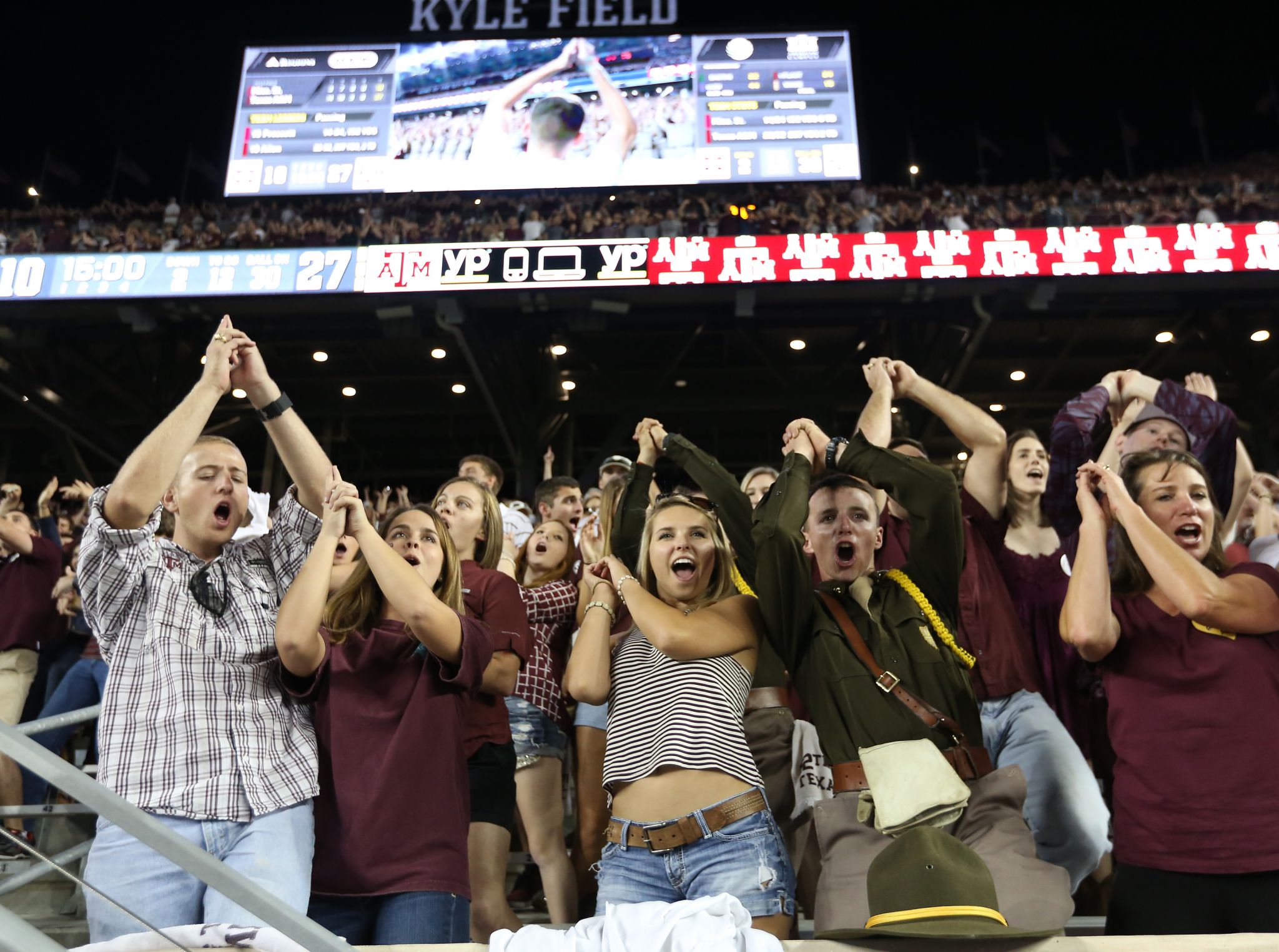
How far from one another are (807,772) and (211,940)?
182 cm

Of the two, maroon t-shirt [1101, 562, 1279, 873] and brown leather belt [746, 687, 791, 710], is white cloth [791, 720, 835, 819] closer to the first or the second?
brown leather belt [746, 687, 791, 710]

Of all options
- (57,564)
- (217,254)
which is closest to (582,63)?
(217,254)

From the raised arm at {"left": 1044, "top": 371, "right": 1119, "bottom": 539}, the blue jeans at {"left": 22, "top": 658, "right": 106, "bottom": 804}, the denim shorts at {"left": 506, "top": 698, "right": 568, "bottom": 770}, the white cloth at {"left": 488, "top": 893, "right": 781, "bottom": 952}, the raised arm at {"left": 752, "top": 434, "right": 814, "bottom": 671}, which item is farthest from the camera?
the blue jeans at {"left": 22, "top": 658, "right": 106, "bottom": 804}

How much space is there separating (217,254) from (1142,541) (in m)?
10.3

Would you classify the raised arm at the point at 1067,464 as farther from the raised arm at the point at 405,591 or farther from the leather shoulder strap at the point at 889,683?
the raised arm at the point at 405,591

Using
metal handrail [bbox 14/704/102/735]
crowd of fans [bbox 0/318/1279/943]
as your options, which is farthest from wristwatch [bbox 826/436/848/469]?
metal handrail [bbox 14/704/102/735]

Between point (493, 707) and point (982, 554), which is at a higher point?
point (982, 554)

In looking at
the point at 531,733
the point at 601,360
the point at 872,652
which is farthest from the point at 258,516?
the point at 601,360

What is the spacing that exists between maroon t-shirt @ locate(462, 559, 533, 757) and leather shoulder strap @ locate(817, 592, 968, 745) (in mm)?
991

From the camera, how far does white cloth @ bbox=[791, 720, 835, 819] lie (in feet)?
10.6

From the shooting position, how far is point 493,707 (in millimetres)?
3268

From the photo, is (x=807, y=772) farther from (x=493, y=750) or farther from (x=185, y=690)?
(x=185, y=690)

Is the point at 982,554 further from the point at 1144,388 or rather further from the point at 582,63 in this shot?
the point at 582,63

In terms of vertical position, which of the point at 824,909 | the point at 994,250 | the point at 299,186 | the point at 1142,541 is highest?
the point at 299,186
